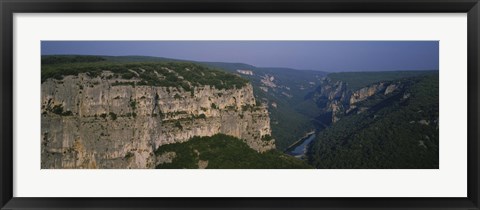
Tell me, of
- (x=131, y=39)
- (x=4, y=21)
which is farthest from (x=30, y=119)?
(x=131, y=39)

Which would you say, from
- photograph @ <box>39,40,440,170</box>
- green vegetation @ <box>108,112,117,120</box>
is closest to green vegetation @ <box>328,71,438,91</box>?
photograph @ <box>39,40,440,170</box>

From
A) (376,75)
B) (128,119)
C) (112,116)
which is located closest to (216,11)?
(376,75)

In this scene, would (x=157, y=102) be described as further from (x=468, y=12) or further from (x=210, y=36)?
(x=468, y=12)

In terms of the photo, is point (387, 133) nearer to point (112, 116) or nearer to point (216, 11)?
point (112, 116)

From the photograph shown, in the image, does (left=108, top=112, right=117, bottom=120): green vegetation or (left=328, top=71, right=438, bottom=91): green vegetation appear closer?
(left=328, top=71, right=438, bottom=91): green vegetation

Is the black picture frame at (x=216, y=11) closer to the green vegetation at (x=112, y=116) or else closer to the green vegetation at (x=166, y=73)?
the green vegetation at (x=166, y=73)

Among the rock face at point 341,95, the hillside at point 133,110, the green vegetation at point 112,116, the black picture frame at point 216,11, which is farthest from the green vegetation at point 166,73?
the rock face at point 341,95

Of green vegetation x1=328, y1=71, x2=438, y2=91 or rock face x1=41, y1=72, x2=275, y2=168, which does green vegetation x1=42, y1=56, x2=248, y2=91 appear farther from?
green vegetation x1=328, y1=71, x2=438, y2=91
